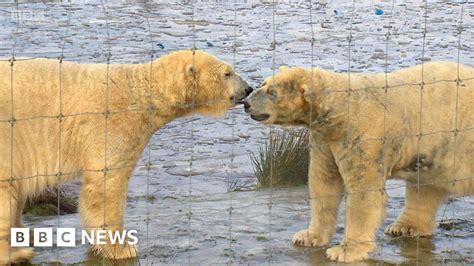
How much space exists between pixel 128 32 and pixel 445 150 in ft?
36.0

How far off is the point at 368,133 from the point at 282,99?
73 centimetres

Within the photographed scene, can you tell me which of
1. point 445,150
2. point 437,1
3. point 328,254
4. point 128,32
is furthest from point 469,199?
point 437,1

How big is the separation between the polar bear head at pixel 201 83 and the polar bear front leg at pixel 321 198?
2.69 ft

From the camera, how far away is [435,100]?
29.2ft

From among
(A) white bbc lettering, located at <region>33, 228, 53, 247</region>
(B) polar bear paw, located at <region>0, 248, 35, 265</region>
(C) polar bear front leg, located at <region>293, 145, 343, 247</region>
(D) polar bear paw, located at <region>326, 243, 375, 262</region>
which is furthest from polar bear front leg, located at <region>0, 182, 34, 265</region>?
(D) polar bear paw, located at <region>326, 243, 375, 262</region>

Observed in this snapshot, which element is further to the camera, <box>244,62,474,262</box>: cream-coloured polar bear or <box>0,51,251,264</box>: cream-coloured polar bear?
<box>244,62,474,262</box>: cream-coloured polar bear

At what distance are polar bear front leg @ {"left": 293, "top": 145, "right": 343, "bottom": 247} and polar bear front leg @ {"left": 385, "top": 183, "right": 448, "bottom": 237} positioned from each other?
696 millimetres

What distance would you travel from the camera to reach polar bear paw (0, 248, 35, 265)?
26.7 ft

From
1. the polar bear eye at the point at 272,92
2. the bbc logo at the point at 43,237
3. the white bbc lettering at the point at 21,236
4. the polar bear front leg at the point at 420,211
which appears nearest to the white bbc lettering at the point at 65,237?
the bbc logo at the point at 43,237

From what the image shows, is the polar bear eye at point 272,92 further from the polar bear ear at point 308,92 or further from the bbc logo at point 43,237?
the bbc logo at point 43,237

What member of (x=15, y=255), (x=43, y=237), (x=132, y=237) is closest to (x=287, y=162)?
(x=132, y=237)

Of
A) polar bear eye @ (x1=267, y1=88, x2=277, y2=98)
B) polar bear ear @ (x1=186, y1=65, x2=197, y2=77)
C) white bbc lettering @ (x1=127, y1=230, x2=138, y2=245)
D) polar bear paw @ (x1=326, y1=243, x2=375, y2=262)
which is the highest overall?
polar bear ear @ (x1=186, y1=65, x2=197, y2=77)

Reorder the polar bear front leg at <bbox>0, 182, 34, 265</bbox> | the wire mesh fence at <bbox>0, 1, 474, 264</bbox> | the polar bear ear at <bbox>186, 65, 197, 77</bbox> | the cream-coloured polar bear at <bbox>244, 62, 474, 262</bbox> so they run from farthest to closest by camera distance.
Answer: the polar bear ear at <bbox>186, 65, 197, 77</bbox> < the cream-coloured polar bear at <bbox>244, 62, 474, 262</bbox> < the wire mesh fence at <bbox>0, 1, 474, 264</bbox> < the polar bear front leg at <bbox>0, 182, 34, 265</bbox>

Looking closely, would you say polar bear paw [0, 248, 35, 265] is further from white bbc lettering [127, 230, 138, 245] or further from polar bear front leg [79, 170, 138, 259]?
white bbc lettering [127, 230, 138, 245]
